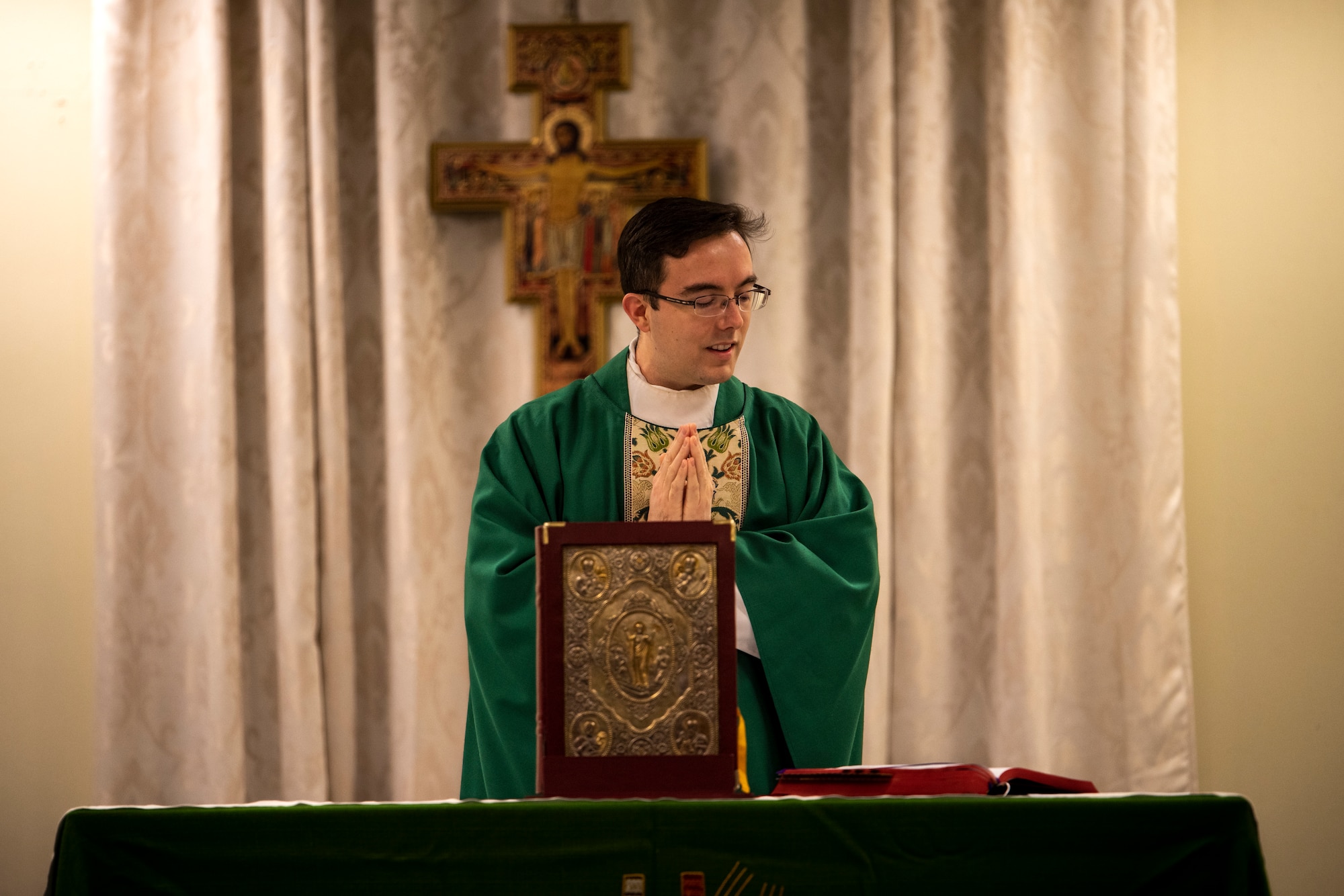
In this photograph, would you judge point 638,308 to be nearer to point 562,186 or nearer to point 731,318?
point 731,318

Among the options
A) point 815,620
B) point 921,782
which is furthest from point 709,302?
point 921,782

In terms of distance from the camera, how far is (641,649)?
1.83 metres

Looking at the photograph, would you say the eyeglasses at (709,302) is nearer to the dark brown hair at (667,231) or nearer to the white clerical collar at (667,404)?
the dark brown hair at (667,231)

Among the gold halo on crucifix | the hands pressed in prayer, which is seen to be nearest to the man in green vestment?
the hands pressed in prayer

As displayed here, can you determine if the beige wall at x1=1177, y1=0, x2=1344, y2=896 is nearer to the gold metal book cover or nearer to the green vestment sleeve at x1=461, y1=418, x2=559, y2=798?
the green vestment sleeve at x1=461, y1=418, x2=559, y2=798

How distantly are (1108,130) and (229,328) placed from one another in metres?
3.17

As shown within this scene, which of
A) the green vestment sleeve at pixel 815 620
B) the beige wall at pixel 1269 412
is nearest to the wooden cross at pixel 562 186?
the green vestment sleeve at pixel 815 620

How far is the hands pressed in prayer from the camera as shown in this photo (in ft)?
7.79

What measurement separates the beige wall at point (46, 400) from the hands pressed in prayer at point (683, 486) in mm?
2812

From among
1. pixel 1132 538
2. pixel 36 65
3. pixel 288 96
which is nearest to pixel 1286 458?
pixel 1132 538

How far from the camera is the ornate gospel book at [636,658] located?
1.79m

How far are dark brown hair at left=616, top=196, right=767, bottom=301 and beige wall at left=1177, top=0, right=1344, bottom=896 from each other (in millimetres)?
2244

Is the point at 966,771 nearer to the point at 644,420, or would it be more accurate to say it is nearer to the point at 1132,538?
the point at 644,420

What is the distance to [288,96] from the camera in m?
4.12
